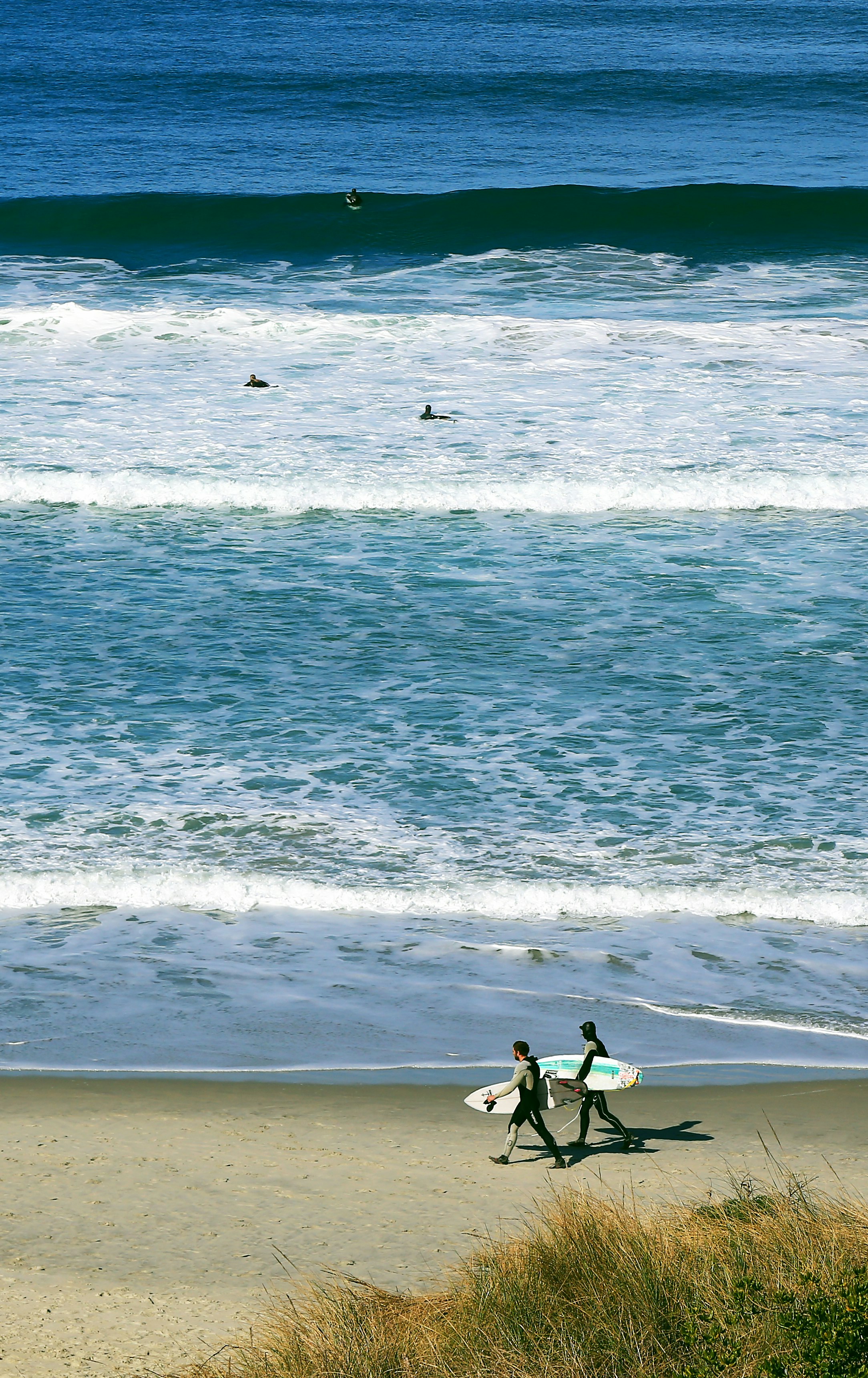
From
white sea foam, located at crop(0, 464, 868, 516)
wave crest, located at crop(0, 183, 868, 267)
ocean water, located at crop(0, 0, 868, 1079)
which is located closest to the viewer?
ocean water, located at crop(0, 0, 868, 1079)

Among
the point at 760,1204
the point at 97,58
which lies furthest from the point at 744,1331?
the point at 97,58

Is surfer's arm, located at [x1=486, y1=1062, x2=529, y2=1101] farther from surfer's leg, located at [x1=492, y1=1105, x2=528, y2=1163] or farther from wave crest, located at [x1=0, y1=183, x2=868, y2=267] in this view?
wave crest, located at [x1=0, y1=183, x2=868, y2=267]

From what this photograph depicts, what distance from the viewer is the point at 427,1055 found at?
8.80 metres

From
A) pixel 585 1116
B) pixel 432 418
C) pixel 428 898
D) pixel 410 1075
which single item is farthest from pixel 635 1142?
pixel 432 418

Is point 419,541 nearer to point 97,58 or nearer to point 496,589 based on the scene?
point 496,589

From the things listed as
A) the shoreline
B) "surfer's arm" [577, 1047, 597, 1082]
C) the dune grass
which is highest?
the dune grass

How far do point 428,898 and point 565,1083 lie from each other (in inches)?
110

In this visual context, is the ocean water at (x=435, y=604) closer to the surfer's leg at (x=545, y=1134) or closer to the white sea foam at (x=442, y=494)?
the white sea foam at (x=442, y=494)

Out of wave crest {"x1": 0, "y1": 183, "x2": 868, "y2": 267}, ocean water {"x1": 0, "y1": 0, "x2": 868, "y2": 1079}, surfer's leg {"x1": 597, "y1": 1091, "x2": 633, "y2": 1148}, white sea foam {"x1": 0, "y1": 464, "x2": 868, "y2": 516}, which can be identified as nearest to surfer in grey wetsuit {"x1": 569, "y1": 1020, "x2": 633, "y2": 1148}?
surfer's leg {"x1": 597, "y1": 1091, "x2": 633, "y2": 1148}

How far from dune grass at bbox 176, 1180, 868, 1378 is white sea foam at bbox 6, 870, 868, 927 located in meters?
4.13

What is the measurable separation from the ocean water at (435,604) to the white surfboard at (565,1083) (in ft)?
2.20

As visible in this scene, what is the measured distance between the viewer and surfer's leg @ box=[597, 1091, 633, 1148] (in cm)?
787

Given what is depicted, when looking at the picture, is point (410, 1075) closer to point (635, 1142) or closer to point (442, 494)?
point (635, 1142)

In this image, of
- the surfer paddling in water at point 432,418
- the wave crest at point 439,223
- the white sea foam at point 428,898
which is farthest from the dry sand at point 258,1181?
the wave crest at point 439,223
